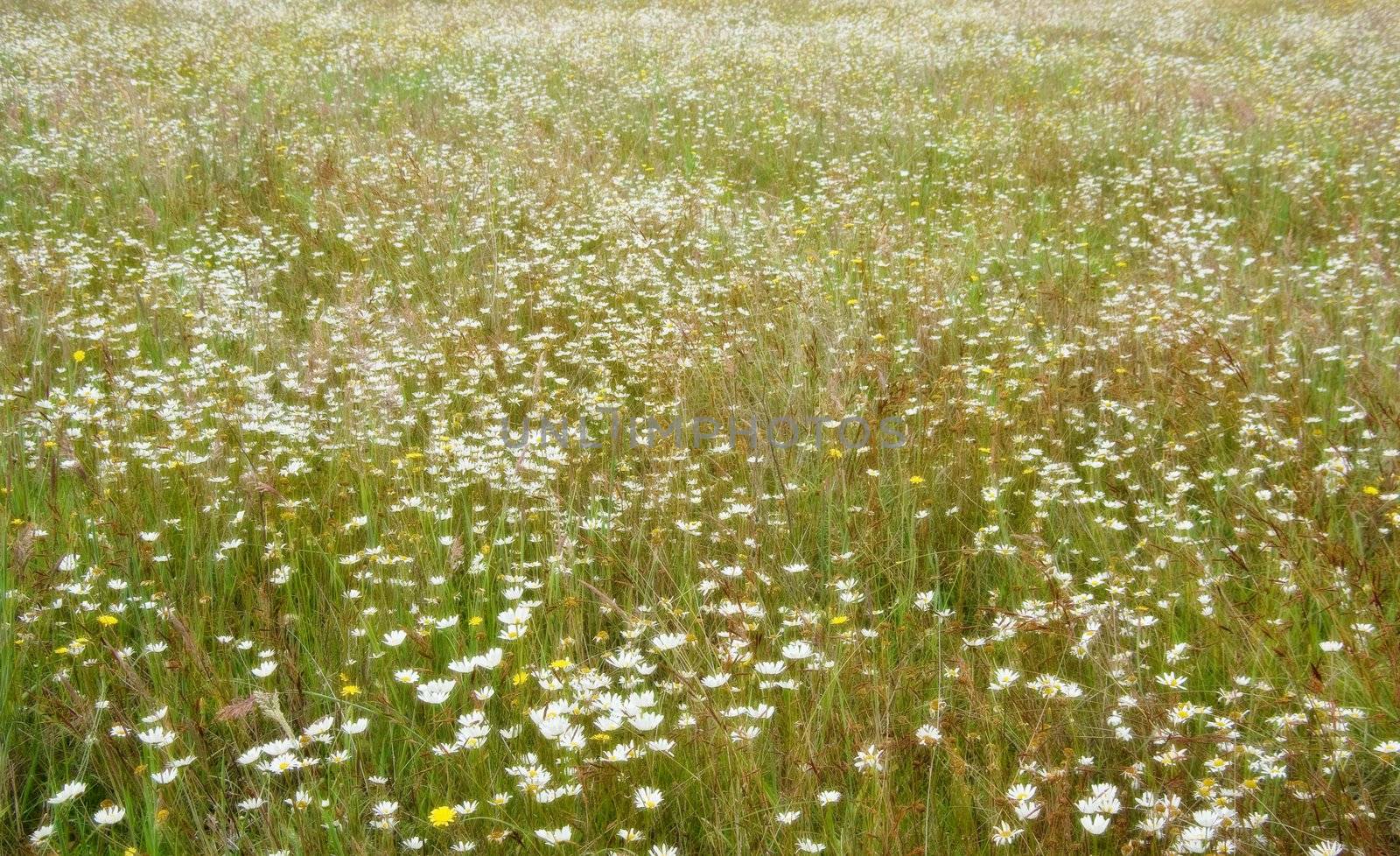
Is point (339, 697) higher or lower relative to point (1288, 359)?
lower

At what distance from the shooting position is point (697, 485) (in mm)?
3154

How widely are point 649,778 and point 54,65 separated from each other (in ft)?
31.5

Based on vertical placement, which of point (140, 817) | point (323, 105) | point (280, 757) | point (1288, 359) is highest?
point (323, 105)

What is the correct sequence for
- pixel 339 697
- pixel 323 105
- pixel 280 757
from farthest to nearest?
1. pixel 323 105
2. pixel 339 697
3. pixel 280 757

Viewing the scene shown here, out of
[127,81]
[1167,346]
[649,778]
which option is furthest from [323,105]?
[649,778]

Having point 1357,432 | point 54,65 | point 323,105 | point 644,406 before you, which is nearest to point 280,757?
point 644,406

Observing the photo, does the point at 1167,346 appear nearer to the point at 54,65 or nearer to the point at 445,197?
the point at 445,197

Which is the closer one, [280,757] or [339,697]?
[280,757]

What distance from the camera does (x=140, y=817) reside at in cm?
194

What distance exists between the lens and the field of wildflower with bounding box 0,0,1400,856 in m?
1.90

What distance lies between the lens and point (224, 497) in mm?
3016

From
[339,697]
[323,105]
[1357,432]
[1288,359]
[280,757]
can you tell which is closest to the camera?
[280,757]

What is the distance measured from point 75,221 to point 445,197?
6.95 ft

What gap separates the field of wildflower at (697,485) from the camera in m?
1.90
